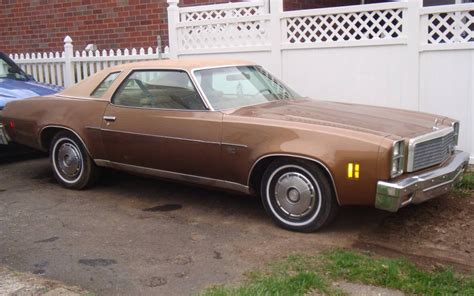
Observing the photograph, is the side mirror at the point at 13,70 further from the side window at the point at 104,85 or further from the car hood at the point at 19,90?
the side window at the point at 104,85

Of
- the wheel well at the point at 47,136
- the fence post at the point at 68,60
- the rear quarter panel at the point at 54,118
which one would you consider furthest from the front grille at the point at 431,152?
the fence post at the point at 68,60

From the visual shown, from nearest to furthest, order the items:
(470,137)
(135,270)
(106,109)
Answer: (135,270)
(106,109)
(470,137)

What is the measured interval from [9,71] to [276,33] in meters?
4.32

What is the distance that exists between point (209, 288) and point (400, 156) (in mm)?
1837

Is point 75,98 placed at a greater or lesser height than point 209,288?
greater

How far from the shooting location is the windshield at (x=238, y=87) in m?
5.53

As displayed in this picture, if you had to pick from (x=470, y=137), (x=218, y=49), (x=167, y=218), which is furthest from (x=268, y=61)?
(x=167, y=218)

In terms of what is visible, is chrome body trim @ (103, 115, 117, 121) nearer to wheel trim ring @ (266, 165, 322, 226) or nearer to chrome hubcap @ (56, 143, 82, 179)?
chrome hubcap @ (56, 143, 82, 179)

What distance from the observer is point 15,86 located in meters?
8.33

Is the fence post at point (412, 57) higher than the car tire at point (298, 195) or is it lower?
higher

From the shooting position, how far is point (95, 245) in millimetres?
4738

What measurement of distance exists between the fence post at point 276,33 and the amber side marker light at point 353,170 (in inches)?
158

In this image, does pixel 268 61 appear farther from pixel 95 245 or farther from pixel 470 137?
pixel 95 245

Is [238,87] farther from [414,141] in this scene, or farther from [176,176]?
[414,141]
